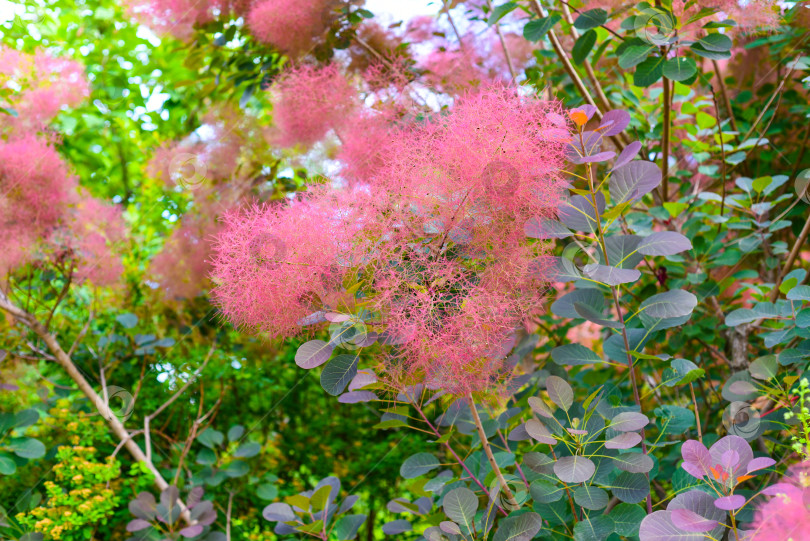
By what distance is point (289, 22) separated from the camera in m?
1.60

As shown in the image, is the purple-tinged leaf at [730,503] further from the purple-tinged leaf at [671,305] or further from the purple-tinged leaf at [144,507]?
the purple-tinged leaf at [144,507]

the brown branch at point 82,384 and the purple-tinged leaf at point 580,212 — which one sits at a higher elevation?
the purple-tinged leaf at point 580,212

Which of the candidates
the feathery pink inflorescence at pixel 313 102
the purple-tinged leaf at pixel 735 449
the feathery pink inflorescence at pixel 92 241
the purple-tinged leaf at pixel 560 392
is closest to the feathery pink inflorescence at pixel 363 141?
the feathery pink inflorescence at pixel 313 102

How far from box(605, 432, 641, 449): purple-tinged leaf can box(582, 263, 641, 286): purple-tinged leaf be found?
20 cm

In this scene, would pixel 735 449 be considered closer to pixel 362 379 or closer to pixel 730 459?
pixel 730 459

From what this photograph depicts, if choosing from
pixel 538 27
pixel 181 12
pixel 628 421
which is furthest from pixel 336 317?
pixel 181 12

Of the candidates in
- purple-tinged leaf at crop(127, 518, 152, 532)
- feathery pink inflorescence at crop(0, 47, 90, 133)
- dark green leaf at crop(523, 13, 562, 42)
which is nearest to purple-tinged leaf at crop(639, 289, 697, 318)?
dark green leaf at crop(523, 13, 562, 42)

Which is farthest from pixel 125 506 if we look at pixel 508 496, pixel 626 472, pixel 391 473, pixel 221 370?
pixel 626 472

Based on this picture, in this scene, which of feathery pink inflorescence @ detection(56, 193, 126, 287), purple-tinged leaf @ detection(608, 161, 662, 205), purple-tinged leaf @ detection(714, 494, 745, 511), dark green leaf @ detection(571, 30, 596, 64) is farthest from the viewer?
feathery pink inflorescence @ detection(56, 193, 126, 287)

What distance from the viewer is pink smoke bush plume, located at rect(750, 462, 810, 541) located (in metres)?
0.50

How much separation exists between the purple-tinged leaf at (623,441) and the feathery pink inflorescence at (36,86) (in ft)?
5.95

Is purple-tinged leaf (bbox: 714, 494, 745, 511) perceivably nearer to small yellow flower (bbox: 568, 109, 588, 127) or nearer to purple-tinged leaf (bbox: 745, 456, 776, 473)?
purple-tinged leaf (bbox: 745, 456, 776, 473)

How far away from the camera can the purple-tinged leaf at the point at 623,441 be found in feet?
2.45

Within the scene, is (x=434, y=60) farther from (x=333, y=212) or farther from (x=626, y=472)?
(x=626, y=472)
